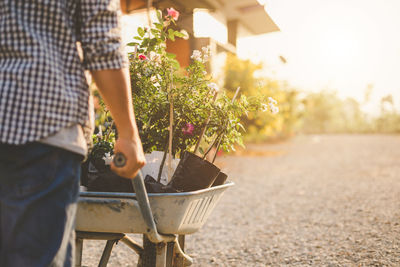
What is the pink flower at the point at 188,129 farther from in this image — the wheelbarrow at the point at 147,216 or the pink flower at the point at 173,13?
the pink flower at the point at 173,13

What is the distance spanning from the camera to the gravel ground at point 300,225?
124 inches

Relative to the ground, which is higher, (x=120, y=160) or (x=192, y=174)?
(x=120, y=160)

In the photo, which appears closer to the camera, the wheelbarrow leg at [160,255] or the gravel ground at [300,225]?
the wheelbarrow leg at [160,255]

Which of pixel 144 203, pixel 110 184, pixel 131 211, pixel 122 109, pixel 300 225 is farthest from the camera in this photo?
pixel 300 225

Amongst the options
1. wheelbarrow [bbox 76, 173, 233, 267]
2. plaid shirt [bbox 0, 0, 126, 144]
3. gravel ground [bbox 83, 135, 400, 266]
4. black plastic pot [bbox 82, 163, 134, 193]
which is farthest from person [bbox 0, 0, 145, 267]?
gravel ground [bbox 83, 135, 400, 266]

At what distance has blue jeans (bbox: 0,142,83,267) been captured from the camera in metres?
0.93

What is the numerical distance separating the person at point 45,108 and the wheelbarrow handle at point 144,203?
100mm

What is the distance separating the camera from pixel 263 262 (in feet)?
10.2

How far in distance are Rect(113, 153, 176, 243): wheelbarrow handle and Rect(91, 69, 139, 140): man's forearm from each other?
7 centimetres

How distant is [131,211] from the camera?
161 cm

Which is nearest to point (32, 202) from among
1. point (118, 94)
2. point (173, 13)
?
point (118, 94)

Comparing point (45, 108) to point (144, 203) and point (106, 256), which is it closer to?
point (144, 203)

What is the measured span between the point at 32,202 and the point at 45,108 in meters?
0.22

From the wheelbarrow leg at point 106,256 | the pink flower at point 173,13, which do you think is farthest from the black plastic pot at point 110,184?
the pink flower at point 173,13
